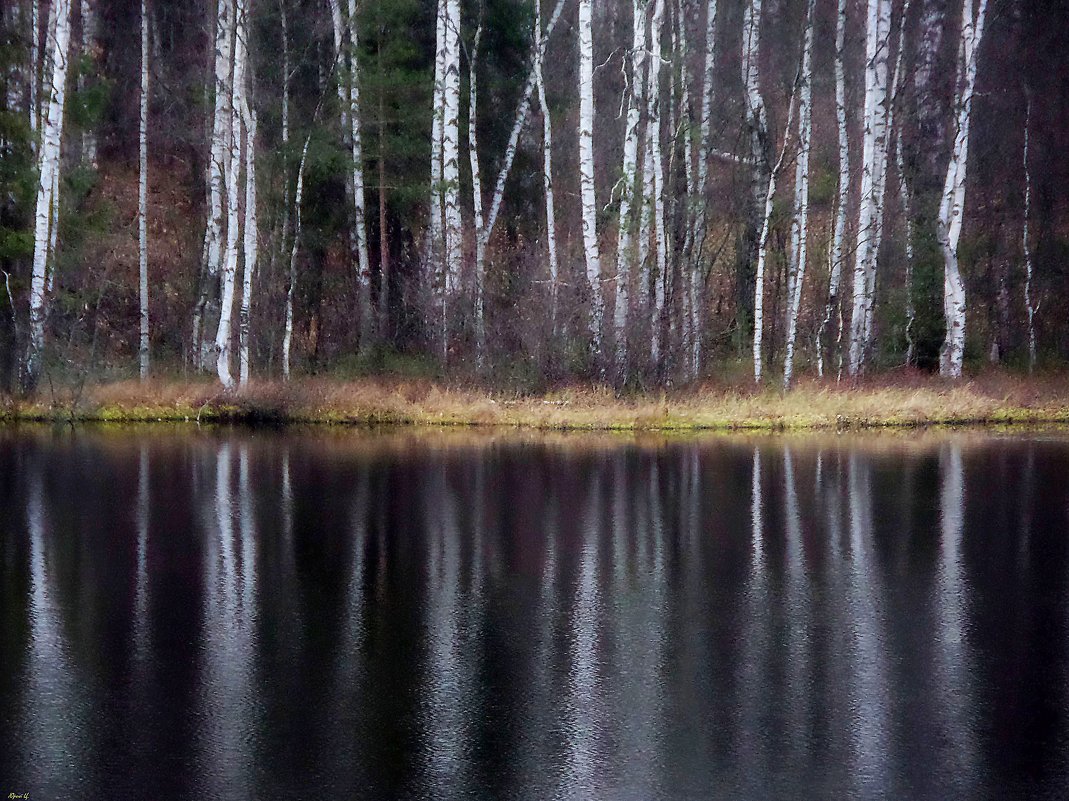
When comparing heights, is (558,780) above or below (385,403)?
below

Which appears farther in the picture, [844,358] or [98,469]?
[844,358]

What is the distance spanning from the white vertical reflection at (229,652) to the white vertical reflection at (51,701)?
2.28 feet

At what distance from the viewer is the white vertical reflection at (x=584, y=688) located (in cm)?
605

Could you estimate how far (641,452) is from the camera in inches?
794

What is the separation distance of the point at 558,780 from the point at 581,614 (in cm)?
325

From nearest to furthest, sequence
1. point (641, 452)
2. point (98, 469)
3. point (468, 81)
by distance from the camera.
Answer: point (98, 469)
point (641, 452)
point (468, 81)

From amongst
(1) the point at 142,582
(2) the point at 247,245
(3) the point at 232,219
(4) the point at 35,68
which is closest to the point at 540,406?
(2) the point at 247,245

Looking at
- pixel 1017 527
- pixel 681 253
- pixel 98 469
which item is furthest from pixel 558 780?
pixel 681 253

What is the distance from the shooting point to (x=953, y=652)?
26.7 feet

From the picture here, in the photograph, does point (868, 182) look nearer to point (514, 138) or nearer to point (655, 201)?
point (655, 201)

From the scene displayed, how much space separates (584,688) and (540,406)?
17.8m

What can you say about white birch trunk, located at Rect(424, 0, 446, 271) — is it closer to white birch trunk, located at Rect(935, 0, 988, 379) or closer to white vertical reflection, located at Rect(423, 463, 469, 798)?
white birch trunk, located at Rect(935, 0, 988, 379)

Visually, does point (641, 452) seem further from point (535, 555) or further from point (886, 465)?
point (535, 555)

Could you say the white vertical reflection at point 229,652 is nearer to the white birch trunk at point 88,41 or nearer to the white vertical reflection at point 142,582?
the white vertical reflection at point 142,582
